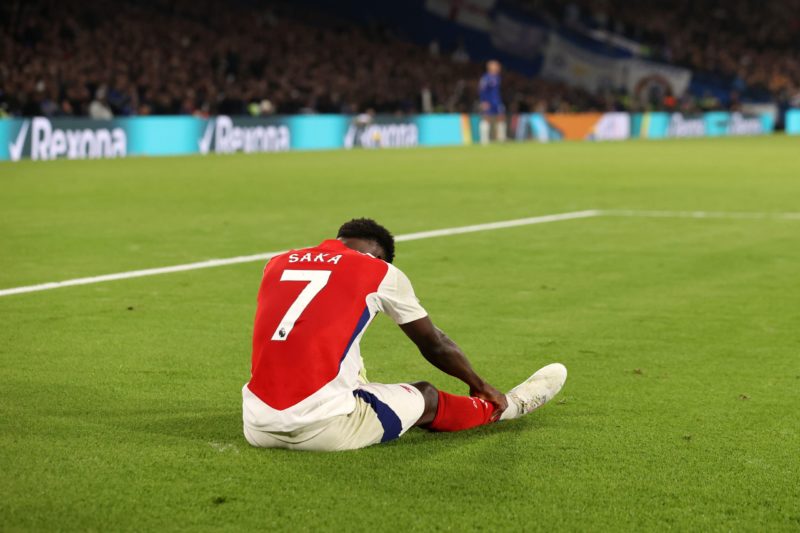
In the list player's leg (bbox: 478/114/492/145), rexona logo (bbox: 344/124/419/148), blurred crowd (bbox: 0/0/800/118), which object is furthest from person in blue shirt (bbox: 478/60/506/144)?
blurred crowd (bbox: 0/0/800/118)

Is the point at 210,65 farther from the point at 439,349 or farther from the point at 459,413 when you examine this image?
the point at 439,349

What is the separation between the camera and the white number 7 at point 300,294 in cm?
527

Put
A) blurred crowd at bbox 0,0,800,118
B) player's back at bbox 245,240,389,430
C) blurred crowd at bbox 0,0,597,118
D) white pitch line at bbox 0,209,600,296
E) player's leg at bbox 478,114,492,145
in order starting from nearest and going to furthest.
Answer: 1. player's back at bbox 245,240,389,430
2. white pitch line at bbox 0,209,600,296
3. blurred crowd at bbox 0,0,597,118
4. blurred crowd at bbox 0,0,800,118
5. player's leg at bbox 478,114,492,145

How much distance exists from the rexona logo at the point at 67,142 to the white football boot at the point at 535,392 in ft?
80.9

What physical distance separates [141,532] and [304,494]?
695mm

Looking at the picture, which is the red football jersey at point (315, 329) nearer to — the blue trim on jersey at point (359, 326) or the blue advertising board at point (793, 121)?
the blue trim on jersey at point (359, 326)

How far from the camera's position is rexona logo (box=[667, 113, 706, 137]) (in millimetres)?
55500

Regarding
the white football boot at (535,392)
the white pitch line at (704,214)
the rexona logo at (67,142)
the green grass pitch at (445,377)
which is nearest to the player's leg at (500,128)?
the rexona logo at (67,142)

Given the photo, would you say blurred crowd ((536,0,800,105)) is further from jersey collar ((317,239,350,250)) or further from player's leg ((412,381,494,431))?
jersey collar ((317,239,350,250))

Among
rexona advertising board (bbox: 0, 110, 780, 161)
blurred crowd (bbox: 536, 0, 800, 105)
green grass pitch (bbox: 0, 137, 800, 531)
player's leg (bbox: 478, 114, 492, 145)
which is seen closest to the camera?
green grass pitch (bbox: 0, 137, 800, 531)

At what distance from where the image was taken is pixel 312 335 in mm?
5230

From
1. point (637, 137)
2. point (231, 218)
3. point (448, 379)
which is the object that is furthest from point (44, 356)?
point (637, 137)

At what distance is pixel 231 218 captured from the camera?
1623 cm

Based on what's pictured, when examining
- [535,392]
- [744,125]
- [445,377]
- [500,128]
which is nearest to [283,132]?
[500,128]
